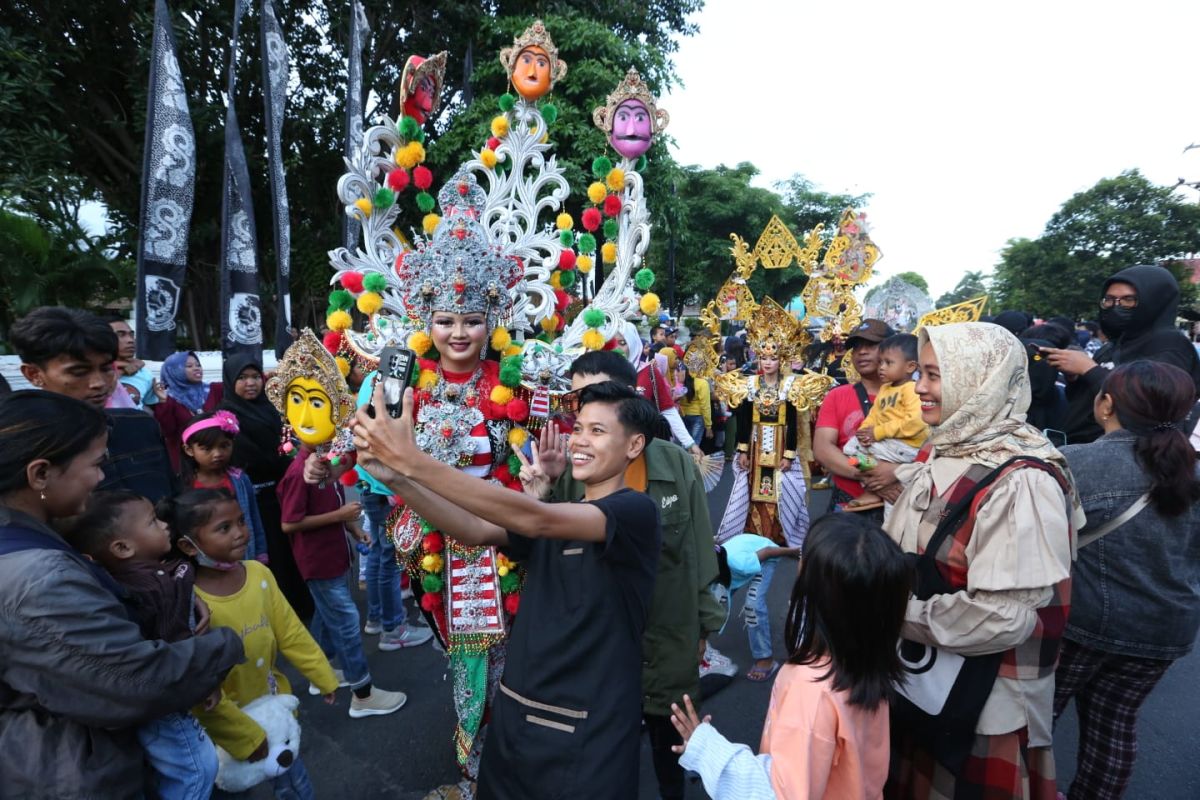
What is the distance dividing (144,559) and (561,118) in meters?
9.27

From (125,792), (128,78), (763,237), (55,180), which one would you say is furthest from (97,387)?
(128,78)

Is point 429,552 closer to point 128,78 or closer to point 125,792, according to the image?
point 125,792

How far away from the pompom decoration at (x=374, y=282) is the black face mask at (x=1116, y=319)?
3.98 m

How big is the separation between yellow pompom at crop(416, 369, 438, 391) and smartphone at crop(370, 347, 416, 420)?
122 centimetres

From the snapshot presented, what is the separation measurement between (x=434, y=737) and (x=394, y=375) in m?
2.48

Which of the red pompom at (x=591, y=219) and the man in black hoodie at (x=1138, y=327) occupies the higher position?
the red pompom at (x=591, y=219)

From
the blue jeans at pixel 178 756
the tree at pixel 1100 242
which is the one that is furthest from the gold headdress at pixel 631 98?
the tree at pixel 1100 242

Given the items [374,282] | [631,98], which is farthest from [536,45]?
[374,282]

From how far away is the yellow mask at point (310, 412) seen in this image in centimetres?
252

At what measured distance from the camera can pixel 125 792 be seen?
1.46m

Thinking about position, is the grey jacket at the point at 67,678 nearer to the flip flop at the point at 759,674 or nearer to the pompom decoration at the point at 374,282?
the pompom decoration at the point at 374,282

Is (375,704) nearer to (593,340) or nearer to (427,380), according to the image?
(427,380)

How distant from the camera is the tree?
69.2ft

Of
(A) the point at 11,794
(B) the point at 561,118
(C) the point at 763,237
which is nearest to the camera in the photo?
(A) the point at 11,794
